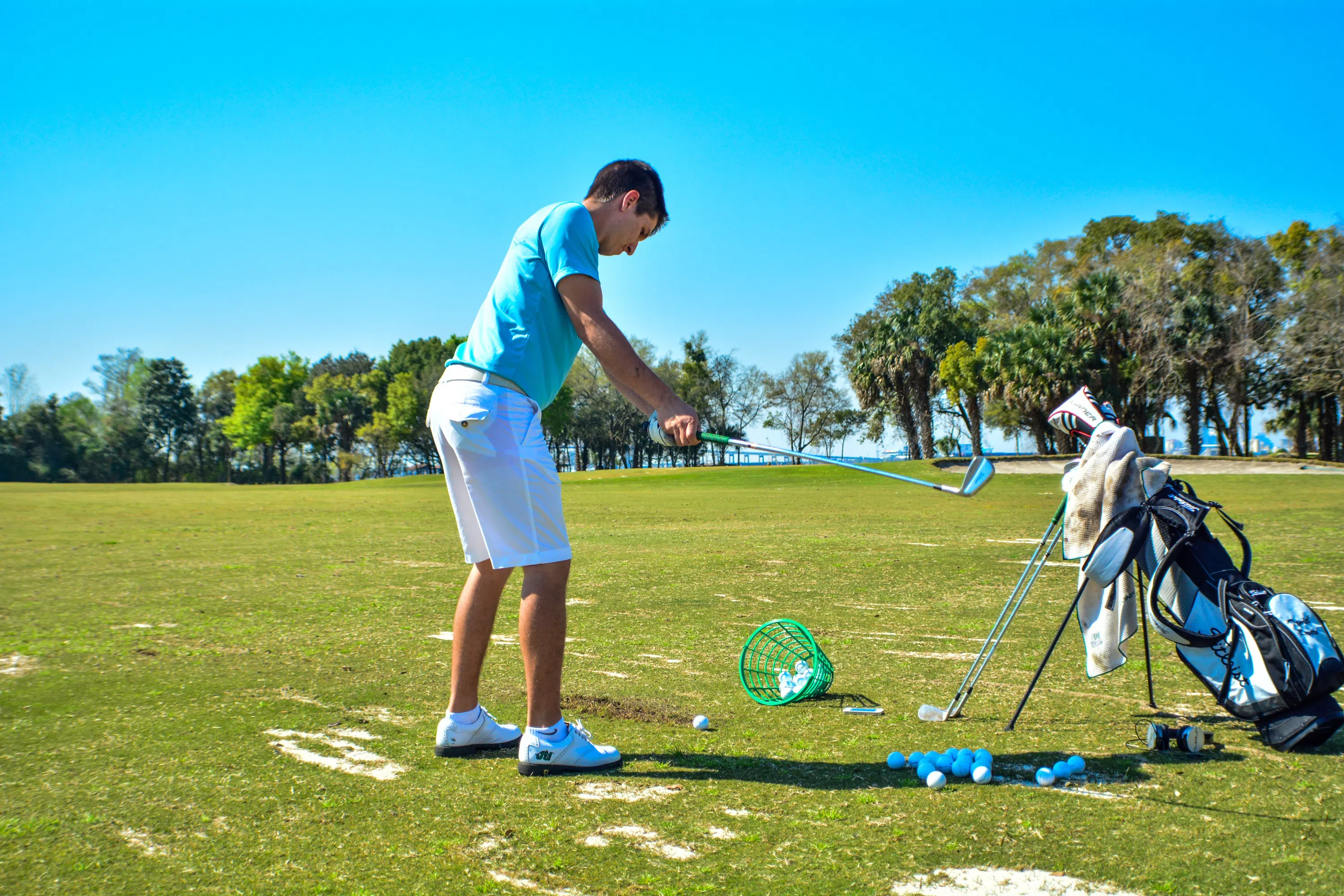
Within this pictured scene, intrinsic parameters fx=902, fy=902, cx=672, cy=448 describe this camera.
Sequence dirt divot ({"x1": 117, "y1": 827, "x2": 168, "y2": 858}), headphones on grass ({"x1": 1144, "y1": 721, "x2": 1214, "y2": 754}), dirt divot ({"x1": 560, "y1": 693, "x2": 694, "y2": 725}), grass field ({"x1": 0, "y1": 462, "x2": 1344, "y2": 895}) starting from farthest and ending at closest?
1. dirt divot ({"x1": 560, "y1": 693, "x2": 694, "y2": 725})
2. headphones on grass ({"x1": 1144, "y1": 721, "x2": 1214, "y2": 754})
3. dirt divot ({"x1": 117, "y1": 827, "x2": 168, "y2": 858})
4. grass field ({"x1": 0, "y1": 462, "x2": 1344, "y2": 895})

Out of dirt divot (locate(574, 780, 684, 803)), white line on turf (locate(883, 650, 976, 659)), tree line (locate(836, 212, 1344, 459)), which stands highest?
tree line (locate(836, 212, 1344, 459))

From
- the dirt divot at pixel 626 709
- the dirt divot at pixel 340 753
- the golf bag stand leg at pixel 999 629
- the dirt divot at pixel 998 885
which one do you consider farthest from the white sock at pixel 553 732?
the golf bag stand leg at pixel 999 629

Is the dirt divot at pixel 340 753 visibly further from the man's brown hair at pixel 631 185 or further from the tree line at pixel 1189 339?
the tree line at pixel 1189 339

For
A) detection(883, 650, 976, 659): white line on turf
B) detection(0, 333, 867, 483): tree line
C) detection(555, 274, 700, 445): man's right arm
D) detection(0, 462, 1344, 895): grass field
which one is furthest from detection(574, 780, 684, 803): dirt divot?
detection(0, 333, 867, 483): tree line

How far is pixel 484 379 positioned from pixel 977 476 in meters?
2.14

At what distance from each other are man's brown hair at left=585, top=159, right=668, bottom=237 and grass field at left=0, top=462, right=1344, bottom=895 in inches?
93.2

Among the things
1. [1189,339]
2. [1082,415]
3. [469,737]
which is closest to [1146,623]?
[1082,415]

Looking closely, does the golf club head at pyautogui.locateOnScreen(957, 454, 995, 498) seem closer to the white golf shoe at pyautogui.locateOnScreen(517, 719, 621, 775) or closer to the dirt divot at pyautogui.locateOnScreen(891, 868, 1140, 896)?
the dirt divot at pyautogui.locateOnScreen(891, 868, 1140, 896)

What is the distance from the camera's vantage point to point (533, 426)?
365cm

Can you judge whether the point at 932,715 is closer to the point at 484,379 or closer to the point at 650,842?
the point at 650,842

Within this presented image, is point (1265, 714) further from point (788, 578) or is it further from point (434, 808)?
point (788, 578)

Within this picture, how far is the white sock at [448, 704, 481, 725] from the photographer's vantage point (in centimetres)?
383

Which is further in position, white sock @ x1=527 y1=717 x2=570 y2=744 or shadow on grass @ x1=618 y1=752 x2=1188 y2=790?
white sock @ x1=527 y1=717 x2=570 y2=744

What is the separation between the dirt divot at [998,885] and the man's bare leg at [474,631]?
6.64 ft
